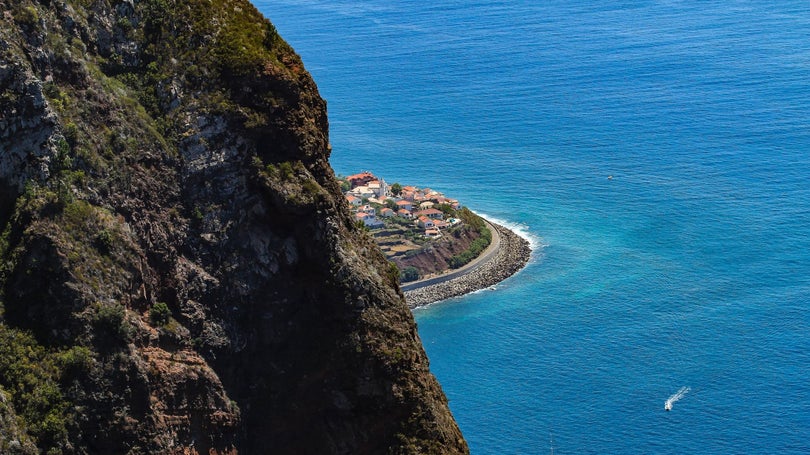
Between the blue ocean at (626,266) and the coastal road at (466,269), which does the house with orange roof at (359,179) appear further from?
the coastal road at (466,269)

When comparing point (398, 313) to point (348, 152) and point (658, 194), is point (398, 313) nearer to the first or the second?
point (658, 194)

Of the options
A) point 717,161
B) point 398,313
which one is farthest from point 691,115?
point 398,313

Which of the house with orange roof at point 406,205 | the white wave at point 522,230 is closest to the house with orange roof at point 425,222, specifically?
the house with orange roof at point 406,205

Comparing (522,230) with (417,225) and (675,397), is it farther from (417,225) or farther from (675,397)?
(675,397)

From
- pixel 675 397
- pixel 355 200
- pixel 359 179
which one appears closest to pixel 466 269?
pixel 355 200

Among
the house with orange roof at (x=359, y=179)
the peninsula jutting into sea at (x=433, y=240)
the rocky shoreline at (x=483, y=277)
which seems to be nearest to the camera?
the rocky shoreline at (x=483, y=277)
